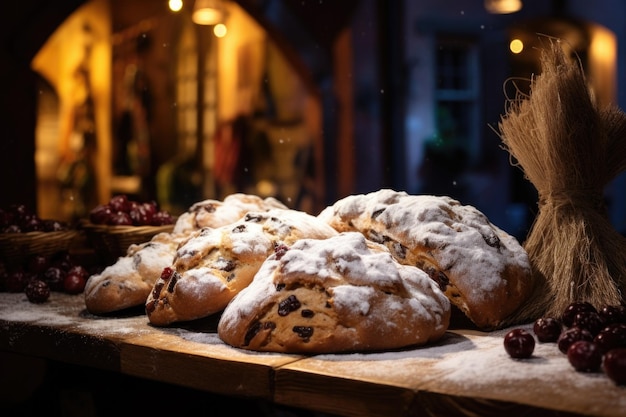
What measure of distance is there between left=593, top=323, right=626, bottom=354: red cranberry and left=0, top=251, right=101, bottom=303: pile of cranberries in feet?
6.77

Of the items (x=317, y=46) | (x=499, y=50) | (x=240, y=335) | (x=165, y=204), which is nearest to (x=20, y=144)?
(x=317, y=46)

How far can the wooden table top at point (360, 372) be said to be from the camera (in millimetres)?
1536

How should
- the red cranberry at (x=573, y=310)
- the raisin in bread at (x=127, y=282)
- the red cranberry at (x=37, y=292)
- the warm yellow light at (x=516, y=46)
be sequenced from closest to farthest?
1. the red cranberry at (x=573, y=310)
2. the raisin in bread at (x=127, y=282)
3. the red cranberry at (x=37, y=292)
4. the warm yellow light at (x=516, y=46)

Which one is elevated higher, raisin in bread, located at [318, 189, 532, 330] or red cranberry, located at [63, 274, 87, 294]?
raisin in bread, located at [318, 189, 532, 330]

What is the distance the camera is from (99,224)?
3406 mm

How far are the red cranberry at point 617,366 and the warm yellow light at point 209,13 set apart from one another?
5.38 metres

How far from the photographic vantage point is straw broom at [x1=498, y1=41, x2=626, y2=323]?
237cm

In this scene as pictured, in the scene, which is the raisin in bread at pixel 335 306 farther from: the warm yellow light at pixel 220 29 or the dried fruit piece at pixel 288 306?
the warm yellow light at pixel 220 29

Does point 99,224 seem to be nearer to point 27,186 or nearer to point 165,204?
point 27,186

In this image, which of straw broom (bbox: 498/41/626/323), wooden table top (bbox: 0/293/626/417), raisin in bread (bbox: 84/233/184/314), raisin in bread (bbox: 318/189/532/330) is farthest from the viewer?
raisin in bread (bbox: 84/233/184/314)

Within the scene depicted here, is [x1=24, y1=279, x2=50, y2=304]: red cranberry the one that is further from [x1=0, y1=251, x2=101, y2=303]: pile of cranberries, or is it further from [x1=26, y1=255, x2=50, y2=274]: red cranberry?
[x1=26, y1=255, x2=50, y2=274]: red cranberry

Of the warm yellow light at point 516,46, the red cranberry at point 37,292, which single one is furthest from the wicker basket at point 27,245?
the warm yellow light at point 516,46

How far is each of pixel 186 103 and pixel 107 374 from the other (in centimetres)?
713

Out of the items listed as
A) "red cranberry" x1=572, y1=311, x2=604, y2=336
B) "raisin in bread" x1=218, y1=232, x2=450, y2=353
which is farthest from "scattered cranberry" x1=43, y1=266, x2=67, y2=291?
"red cranberry" x1=572, y1=311, x2=604, y2=336
